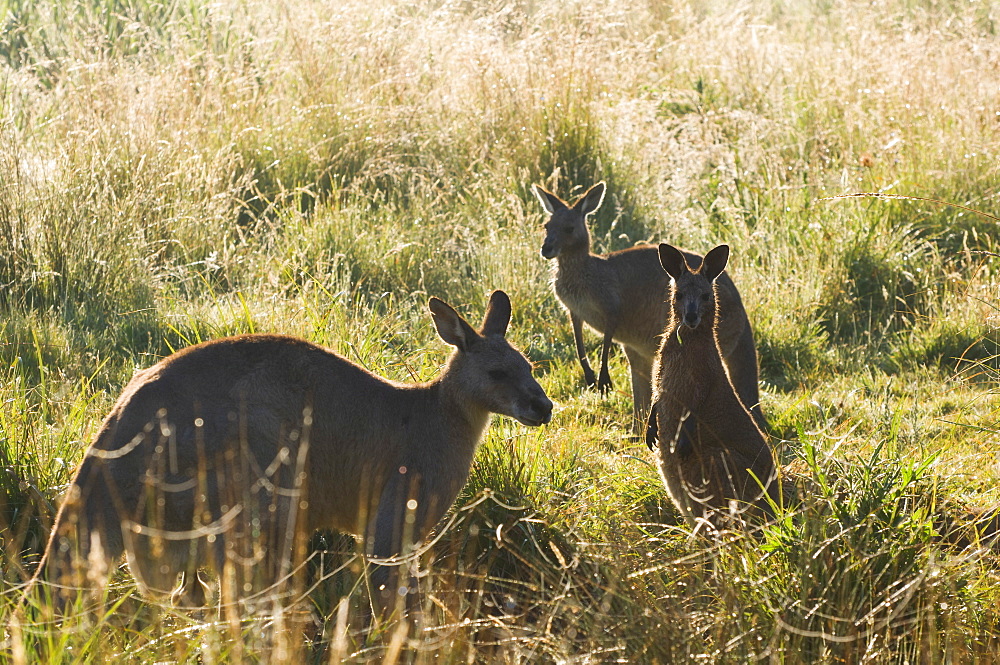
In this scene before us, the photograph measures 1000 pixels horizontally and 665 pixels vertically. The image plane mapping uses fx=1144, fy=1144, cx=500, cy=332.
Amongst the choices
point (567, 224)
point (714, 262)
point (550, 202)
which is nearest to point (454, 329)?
point (714, 262)

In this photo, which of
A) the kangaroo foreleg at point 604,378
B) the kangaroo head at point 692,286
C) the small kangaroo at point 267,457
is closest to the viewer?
the small kangaroo at point 267,457

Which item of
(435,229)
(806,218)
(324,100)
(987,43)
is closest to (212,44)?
(324,100)

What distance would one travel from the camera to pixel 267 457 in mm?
3686

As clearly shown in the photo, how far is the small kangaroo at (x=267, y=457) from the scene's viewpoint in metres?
3.47

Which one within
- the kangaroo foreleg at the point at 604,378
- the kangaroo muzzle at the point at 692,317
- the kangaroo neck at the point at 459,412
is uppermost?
the kangaroo muzzle at the point at 692,317

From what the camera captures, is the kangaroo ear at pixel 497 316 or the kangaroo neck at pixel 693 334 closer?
the kangaroo ear at pixel 497 316

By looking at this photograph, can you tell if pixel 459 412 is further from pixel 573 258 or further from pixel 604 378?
pixel 573 258

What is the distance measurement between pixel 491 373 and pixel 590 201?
3.39m

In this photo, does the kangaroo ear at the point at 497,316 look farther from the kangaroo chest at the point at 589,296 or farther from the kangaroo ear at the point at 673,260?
the kangaroo chest at the point at 589,296

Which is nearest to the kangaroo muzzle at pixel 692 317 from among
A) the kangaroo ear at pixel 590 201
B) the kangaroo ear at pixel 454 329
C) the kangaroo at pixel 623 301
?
the kangaroo ear at pixel 454 329

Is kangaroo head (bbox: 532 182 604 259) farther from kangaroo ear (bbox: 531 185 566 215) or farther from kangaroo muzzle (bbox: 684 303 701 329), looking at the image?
kangaroo muzzle (bbox: 684 303 701 329)

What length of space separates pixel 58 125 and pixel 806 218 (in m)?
5.71

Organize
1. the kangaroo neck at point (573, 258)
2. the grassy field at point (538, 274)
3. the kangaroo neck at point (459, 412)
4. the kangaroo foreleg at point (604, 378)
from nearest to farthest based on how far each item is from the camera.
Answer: the grassy field at point (538, 274)
the kangaroo neck at point (459, 412)
the kangaroo foreleg at point (604, 378)
the kangaroo neck at point (573, 258)

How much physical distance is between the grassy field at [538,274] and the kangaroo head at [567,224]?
21.3 inches
